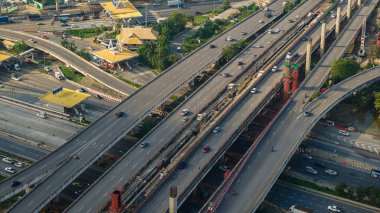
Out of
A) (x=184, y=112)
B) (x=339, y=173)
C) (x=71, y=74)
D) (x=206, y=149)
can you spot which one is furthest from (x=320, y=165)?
(x=71, y=74)

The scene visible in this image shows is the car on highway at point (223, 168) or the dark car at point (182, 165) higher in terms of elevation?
the dark car at point (182, 165)

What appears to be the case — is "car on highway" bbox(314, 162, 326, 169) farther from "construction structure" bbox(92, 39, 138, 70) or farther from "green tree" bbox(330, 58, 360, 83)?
"construction structure" bbox(92, 39, 138, 70)

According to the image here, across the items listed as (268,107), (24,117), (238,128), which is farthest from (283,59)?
(24,117)

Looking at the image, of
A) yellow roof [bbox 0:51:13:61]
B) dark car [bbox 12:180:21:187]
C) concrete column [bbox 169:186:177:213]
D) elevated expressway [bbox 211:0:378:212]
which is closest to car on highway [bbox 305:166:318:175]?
elevated expressway [bbox 211:0:378:212]

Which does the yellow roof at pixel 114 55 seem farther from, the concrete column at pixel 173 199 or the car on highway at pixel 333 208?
the car on highway at pixel 333 208

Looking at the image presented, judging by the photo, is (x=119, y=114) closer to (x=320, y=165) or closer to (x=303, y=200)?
(x=303, y=200)

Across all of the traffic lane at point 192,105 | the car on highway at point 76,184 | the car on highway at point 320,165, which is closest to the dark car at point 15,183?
the car on highway at point 76,184

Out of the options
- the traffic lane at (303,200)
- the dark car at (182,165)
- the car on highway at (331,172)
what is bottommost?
the traffic lane at (303,200)
